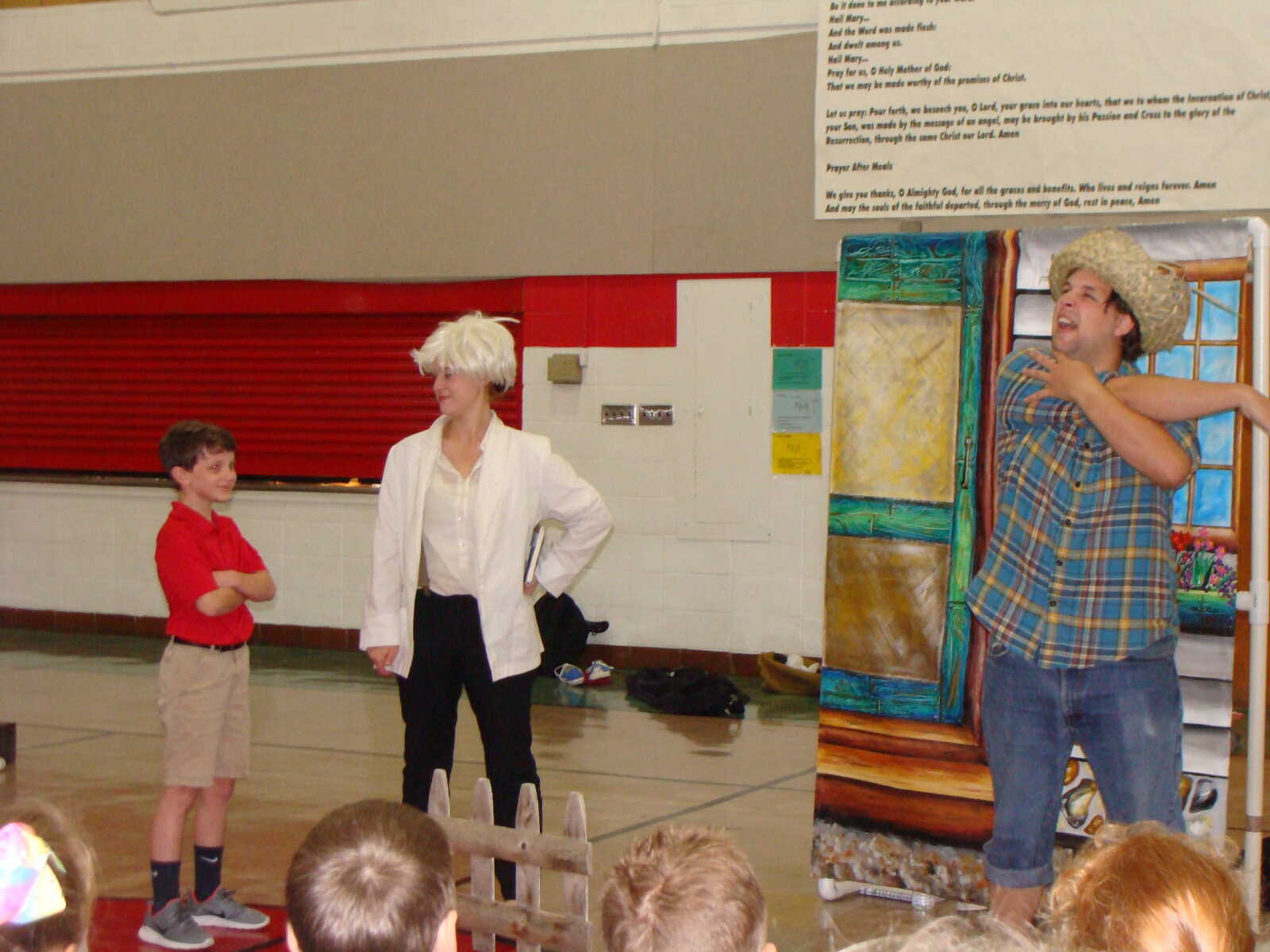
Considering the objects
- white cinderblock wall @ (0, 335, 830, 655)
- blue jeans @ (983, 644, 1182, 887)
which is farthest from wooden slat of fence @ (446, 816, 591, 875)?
white cinderblock wall @ (0, 335, 830, 655)

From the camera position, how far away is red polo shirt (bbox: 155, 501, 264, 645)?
4160 mm

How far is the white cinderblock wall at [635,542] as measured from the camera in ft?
29.5

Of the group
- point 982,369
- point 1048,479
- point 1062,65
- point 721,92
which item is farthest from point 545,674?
point 1048,479

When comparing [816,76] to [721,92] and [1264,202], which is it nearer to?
[721,92]

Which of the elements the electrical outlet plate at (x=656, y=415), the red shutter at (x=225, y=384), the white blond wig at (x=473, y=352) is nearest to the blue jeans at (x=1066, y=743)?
the white blond wig at (x=473, y=352)

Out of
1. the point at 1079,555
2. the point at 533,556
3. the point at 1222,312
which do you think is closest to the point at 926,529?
the point at 1222,312

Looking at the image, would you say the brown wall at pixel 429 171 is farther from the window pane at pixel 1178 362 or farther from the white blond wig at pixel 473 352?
the white blond wig at pixel 473 352

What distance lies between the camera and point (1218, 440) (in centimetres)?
425

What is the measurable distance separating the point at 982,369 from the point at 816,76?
463 cm

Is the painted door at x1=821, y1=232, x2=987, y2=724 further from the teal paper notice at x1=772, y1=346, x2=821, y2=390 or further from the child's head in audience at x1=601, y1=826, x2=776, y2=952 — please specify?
the teal paper notice at x1=772, y1=346, x2=821, y2=390

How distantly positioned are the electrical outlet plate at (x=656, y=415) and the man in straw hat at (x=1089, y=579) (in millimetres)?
5993

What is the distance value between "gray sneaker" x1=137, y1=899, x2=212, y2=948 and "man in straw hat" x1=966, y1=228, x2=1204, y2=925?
7.38ft

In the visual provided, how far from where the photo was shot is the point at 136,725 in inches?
293

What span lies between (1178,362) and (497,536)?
6.67 feet
